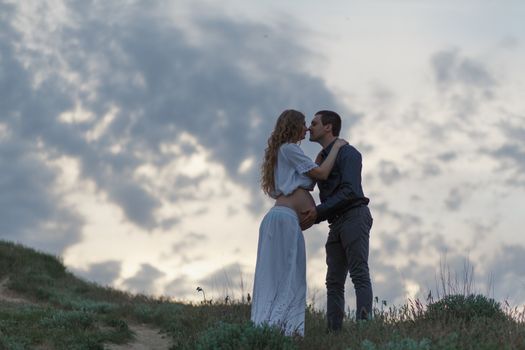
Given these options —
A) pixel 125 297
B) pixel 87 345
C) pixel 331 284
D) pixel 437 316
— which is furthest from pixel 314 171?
pixel 125 297

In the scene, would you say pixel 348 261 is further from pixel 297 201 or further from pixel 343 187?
pixel 297 201

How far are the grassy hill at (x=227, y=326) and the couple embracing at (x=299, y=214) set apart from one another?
49cm

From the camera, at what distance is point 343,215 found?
9.68 metres

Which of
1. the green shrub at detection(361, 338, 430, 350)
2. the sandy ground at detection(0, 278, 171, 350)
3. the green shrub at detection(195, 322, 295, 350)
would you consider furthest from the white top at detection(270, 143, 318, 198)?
the sandy ground at detection(0, 278, 171, 350)

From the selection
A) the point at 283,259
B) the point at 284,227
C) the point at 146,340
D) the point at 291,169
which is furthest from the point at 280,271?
the point at 146,340

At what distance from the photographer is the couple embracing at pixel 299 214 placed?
9.27 metres

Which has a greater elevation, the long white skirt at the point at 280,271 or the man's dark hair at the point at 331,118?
the man's dark hair at the point at 331,118

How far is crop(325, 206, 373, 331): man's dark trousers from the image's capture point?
9570mm

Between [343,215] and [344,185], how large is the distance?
43 cm

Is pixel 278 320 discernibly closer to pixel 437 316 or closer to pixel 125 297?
pixel 437 316

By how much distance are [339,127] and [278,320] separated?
2.71m

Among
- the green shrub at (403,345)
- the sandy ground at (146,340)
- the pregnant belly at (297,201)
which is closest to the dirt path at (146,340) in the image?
the sandy ground at (146,340)

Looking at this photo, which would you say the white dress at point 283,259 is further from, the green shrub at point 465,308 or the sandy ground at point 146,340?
the sandy ground at point 146,340

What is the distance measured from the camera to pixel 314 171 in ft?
30.3
